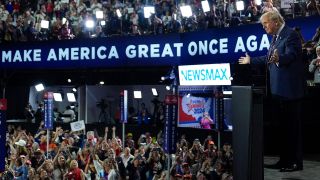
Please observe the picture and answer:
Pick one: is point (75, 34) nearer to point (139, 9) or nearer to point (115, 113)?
point (139, 9)

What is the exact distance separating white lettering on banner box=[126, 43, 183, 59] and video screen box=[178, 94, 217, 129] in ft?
12.1

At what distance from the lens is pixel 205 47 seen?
11.4m

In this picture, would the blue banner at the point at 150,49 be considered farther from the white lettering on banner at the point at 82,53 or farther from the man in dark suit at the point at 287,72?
the man in dark suit at the point at 287,72

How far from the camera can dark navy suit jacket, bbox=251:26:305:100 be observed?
4.01m

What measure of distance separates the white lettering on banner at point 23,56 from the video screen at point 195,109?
16.7 ft

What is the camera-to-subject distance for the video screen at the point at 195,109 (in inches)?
655

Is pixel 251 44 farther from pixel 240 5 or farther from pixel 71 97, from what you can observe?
pixel 71 97

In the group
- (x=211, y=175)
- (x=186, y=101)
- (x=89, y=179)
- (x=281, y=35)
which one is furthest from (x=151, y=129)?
(x=281, y=35)

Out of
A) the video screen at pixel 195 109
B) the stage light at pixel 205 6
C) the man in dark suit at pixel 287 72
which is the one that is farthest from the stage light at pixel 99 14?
the man in dark suit at pixel 287 72

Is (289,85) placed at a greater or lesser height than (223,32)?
lesser

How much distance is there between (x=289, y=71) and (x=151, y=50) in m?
9.09

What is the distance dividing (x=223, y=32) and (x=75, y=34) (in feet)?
19.3

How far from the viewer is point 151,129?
606 inches

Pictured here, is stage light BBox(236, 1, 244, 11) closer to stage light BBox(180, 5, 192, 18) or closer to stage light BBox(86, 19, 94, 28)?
stage light BBox(180, 5, 192, 18)
